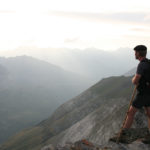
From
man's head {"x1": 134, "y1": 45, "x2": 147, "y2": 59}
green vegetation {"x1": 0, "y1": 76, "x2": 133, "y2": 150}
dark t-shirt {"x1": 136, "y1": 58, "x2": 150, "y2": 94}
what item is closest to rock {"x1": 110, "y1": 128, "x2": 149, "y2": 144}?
dark t-shirt {"x1": 136, "y1": 58, "x2": 150, "y2": 94}

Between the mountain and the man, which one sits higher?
the man

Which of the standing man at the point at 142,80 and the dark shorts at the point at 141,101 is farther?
the dark shorts at the point at 141,101

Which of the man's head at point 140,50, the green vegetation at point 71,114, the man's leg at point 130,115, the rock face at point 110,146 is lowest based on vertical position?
the green vegetation at point 71,114

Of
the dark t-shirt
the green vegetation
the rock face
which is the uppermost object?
the dark t-shirt

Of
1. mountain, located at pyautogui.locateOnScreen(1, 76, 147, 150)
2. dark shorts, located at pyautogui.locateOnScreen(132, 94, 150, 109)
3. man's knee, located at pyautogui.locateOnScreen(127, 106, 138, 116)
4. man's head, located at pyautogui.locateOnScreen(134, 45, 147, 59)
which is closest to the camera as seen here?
man's head, located at pyautogui.locateOnScreen(134, 45, 147, 59)

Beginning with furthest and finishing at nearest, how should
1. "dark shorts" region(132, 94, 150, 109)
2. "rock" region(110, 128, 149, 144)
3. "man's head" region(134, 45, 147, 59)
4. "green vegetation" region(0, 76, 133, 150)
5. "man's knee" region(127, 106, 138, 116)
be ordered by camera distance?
"green vegetation" region(0, 76, 133, 150), "rock" region(110, 128, 149, 144), "man's knee" region(127, 106, 138, 116), "dark shorts" region(132, 94, 150, 109), "man's head" region(134, 45, 147, 59)

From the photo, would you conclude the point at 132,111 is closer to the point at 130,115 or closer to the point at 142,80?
the point at 130,115

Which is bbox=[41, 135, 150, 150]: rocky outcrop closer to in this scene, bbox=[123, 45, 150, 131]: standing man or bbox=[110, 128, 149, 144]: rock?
bbox=[110, 128, 149, 144]: rock

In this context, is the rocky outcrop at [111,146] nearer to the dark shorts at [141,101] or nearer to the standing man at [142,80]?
the standing man at [142,80]

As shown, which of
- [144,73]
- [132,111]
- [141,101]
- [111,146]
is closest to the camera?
[144,73]

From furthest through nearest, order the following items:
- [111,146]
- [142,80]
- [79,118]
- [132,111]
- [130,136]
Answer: [79,118] → [130,136] → [111,146] → [132,111] → [142,80]

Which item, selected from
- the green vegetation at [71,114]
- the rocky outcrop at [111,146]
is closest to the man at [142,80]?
the rocky outcrop at [111,146]

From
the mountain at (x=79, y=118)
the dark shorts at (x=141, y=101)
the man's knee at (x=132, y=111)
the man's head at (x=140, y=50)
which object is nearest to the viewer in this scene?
the man's head at (x=140, y=50)

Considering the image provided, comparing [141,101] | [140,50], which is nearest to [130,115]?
[141,101]
